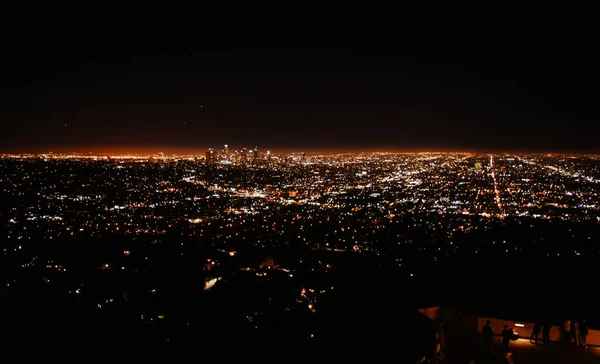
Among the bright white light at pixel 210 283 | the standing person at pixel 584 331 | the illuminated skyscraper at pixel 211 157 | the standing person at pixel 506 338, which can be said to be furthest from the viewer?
the illuminated skyscraper at pixel 211 157

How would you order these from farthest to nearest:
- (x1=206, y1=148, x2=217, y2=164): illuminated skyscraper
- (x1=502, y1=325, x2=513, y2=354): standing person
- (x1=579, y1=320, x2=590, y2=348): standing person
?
1. (x1=206, y1=148, x2=217, y2=164): illuminated skyscraper
2. (x1=579, y1=320, x2=590, y2=348): standing person
3. (x1=502, y1=325, x2=513, y2=354): standing person

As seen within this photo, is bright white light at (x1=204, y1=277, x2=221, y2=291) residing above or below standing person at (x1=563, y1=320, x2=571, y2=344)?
below

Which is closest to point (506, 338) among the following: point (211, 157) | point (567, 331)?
point (567, 331)

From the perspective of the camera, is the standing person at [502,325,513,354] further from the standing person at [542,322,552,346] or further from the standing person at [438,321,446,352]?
the standing person at [438,321,446,352]

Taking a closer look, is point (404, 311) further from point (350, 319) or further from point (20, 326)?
point (20, 326)

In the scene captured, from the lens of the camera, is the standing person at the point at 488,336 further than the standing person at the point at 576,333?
No

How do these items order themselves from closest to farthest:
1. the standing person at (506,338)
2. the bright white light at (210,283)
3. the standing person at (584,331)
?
1. the standing person at (506,338)
2. the standing person at (584,331)
3. the bright white light at (210,283)

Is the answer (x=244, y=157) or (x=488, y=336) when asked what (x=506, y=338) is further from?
(x=244, y=157)

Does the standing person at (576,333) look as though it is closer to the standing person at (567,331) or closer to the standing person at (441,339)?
the standing person at (567,331)

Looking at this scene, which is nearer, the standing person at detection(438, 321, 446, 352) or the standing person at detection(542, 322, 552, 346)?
the standing person at detection(438, 321, 446, 352)

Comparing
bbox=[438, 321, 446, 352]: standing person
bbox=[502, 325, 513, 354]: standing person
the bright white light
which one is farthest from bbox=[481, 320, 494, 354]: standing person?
the bright white light

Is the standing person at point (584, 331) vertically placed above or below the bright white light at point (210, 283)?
above

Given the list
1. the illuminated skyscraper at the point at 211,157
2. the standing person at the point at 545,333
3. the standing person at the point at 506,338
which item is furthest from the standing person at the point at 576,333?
the illuminated skyscraper at the point at 211,157

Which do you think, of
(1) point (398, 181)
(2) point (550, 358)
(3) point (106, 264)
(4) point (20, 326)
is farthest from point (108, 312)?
(1) point (398, 181)
